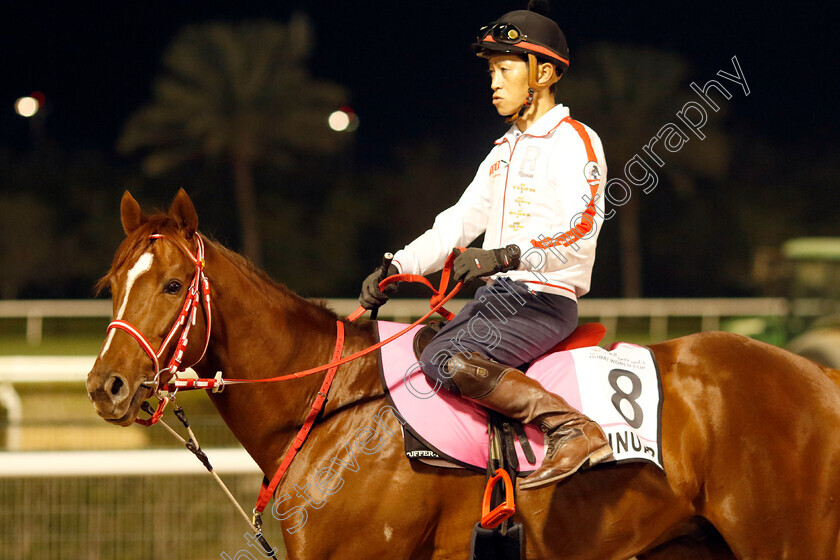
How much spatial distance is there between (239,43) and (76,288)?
11007 mm

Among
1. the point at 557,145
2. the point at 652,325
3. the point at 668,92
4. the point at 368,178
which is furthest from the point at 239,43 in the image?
the point at 557,145

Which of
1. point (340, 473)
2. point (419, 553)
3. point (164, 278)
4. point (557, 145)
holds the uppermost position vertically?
point (557, 145)

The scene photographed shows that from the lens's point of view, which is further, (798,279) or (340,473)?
(798,279)

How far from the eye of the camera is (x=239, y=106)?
118 ft

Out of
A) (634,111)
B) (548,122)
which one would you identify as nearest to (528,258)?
(548,122)

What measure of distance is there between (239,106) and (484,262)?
34.7m

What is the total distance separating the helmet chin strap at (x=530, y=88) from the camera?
9.58 ft

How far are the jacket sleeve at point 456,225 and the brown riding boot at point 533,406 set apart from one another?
0.50 meters

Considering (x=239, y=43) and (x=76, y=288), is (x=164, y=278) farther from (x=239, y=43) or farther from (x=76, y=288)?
(x=239, y=43)

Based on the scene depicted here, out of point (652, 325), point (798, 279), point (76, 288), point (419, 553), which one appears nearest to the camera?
point (419, 553)

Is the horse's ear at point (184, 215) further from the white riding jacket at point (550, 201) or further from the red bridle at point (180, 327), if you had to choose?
the white riding jacket at point (550, 201)

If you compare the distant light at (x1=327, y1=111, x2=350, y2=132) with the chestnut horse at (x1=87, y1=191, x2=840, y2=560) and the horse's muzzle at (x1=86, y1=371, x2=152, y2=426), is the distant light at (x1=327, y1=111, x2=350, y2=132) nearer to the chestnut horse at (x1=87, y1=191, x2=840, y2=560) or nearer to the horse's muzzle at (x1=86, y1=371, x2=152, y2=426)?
the chestnut horse at (x1=87, y1=191, x2=840, y2=560)

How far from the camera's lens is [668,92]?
1273 inches

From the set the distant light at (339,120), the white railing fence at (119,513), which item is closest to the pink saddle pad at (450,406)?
the white railing fence at (119,513)
